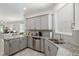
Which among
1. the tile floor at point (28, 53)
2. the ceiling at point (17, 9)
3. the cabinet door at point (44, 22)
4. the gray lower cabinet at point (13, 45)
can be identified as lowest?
the tile floor at point (28, 53)

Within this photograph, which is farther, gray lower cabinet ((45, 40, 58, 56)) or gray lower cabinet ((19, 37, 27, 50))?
gray lower cabinet ((19, 37, 27, 50))

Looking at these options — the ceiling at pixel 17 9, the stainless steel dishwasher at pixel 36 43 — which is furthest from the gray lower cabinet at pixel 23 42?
the ceiling at pixel 17 9

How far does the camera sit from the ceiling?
4.23 feet

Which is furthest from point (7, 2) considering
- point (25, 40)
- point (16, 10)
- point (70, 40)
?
point (70, 40)

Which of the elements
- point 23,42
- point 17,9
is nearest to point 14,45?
point 23,42

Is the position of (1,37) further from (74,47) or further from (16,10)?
(74,47)

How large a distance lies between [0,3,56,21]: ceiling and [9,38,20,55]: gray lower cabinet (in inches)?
13.2

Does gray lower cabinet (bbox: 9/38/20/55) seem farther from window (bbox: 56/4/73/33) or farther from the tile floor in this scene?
window (bbox: 56/4/73/33)

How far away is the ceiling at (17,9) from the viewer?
1.29 meters

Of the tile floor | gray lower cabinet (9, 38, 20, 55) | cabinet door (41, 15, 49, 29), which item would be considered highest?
cabinet door (41, 15, 49, 29)

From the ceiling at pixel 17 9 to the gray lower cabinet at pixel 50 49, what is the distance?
0.55m

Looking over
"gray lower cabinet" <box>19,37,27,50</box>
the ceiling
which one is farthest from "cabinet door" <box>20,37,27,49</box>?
the ceiling

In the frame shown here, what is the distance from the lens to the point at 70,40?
127cm

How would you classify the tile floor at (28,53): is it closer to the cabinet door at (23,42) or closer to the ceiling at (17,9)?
the cabinet door at (23,42)
